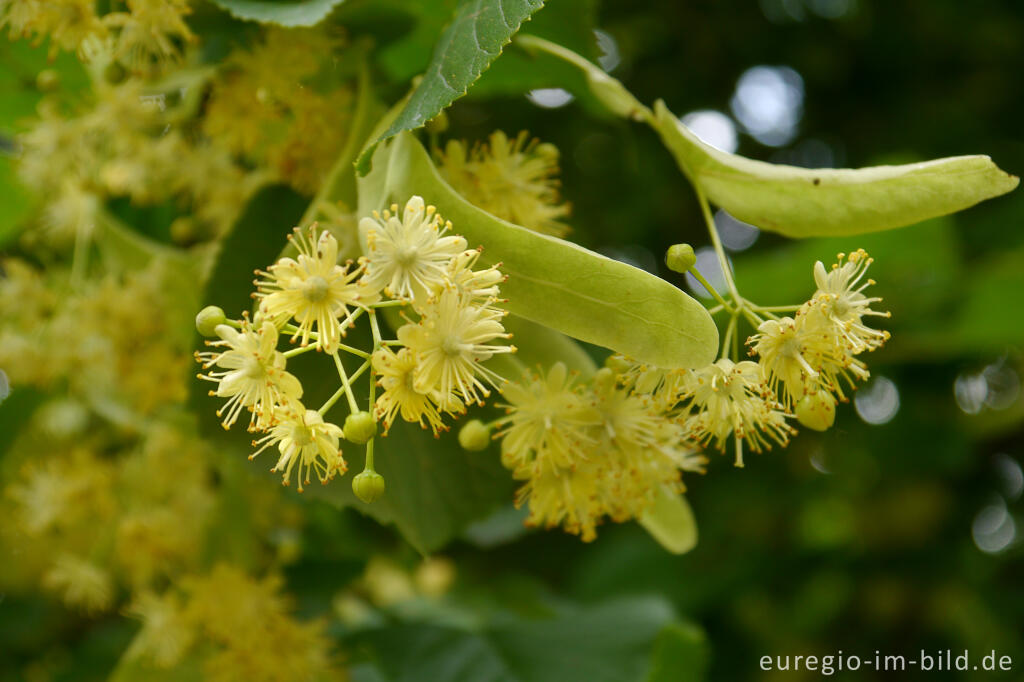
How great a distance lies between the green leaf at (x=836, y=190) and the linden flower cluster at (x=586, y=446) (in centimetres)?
21

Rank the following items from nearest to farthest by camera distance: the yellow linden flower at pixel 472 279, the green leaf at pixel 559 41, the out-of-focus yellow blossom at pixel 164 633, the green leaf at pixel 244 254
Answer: the yellow linden flower at pixel 472 279 → the green leaf at pixel 244 254 → the green leaf at pixel 559 41 → the out-of-focus yellow blossom at pixel 164 633

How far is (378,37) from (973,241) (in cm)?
209

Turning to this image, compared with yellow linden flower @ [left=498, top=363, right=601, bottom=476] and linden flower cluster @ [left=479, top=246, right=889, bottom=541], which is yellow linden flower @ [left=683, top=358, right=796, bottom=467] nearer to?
linden flower cluster @ [left=479, top=246, right=889, bottom=541]

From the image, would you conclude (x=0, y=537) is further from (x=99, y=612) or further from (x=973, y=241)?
(x=973, y=241)

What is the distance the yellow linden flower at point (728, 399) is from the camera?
0.73m

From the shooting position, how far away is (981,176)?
0.71 meters

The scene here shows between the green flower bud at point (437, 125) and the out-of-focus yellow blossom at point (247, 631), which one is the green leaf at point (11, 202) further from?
the green flower bud at point (437, 125)

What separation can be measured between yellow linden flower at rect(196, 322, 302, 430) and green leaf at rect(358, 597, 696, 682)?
2.48ft

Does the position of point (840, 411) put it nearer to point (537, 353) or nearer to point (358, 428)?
point (537, 353)

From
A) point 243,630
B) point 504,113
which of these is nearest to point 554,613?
point 243,630

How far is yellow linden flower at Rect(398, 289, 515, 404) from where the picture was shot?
27.0 inches

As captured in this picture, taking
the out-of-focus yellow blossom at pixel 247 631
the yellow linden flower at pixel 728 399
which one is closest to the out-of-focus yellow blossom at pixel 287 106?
the yellow linden flower at pixel 728 399

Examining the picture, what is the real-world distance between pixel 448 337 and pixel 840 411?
174 centimetres

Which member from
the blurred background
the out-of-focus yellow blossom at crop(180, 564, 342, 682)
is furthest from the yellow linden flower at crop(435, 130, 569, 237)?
the blurred background
